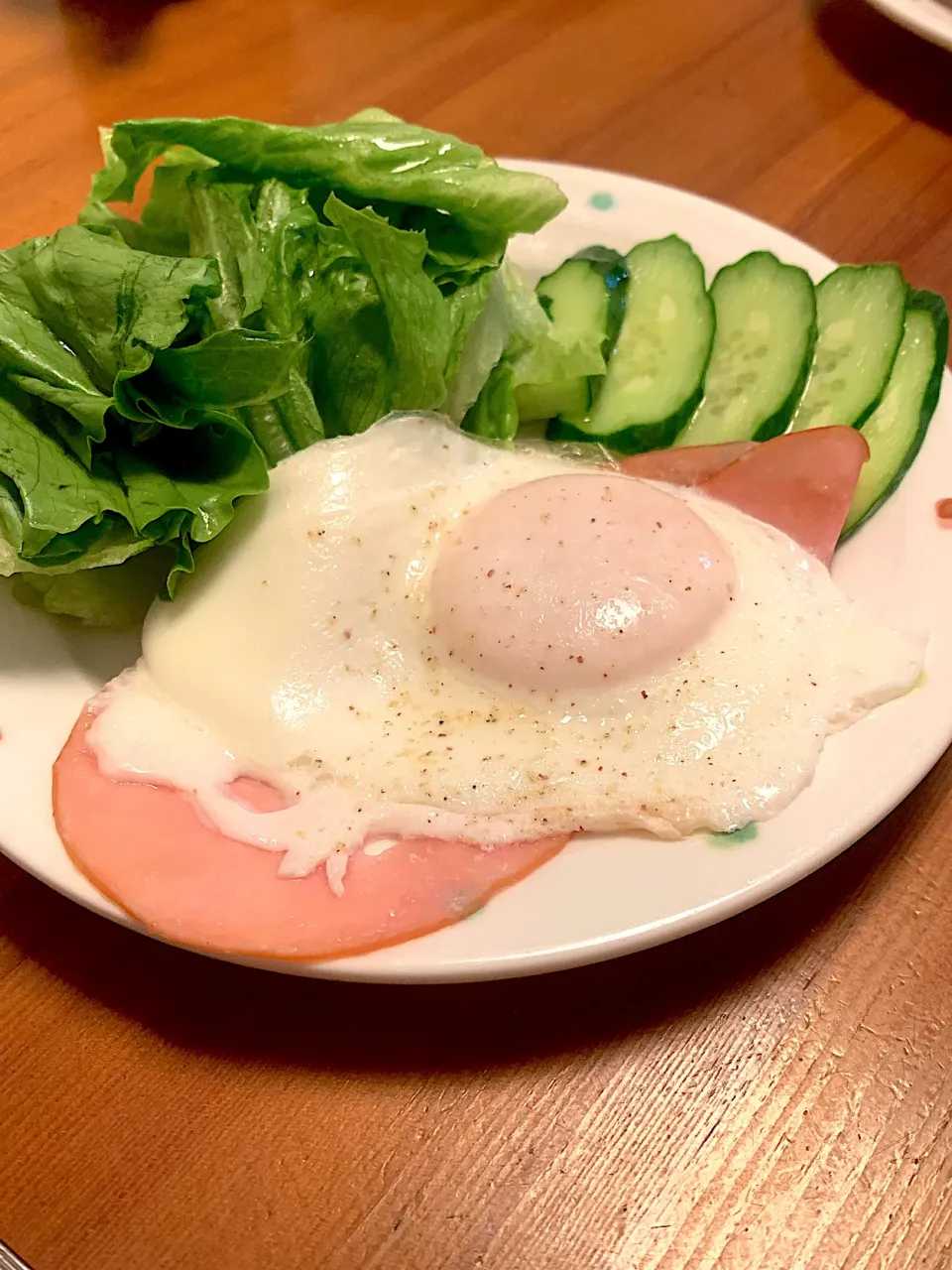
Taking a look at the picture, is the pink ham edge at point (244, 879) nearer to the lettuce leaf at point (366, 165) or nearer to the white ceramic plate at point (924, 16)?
the lettuce leaf at point (366, 165)

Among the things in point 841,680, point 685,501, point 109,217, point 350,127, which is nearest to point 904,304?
point 685,501

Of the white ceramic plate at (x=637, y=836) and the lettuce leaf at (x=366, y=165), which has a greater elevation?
the lettuce leaf at (x=366, y=165)

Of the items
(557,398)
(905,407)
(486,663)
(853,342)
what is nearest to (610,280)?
(557,398)

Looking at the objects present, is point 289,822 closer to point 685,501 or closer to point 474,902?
point 474,902

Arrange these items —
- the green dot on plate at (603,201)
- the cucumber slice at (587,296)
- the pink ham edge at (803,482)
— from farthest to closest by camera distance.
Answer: the green dot on plate at (603,201)
the cucumber slice at (587,296)
the pink ham edge at (803,482)

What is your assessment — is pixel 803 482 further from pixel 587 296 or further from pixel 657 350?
pixel 587 296

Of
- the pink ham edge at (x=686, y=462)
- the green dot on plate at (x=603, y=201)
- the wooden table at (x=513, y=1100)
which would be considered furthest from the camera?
the green dot on plate at (x=603, y=201)

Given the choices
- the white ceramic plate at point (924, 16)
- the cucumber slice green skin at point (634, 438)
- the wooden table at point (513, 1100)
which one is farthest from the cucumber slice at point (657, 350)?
the white ceramic plate at point (924, 16)

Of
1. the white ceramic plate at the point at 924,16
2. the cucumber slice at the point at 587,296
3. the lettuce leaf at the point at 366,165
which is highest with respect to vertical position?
the lettuce leaf at the point at 366,165
